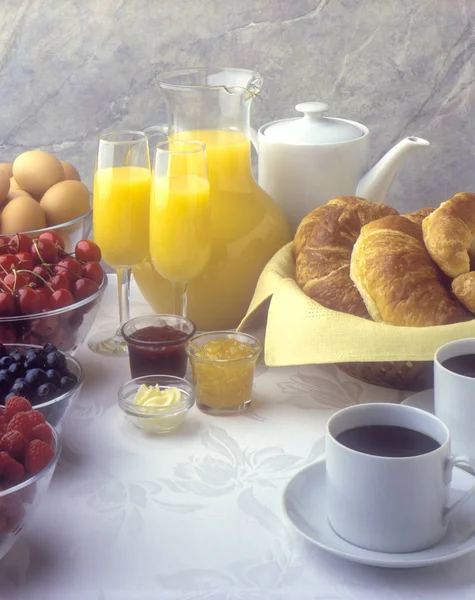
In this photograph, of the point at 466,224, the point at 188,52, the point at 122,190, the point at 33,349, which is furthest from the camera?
the point at 188,52

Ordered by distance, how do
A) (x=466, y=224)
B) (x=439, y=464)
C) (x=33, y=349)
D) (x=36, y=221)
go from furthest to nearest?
1. (x=36, y=221)
2. (x=466, y=224)
3. (x=33, y=349)
4. (x=439, y=464)

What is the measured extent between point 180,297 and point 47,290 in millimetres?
222

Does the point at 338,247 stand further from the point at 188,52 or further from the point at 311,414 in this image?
the point at 188,52

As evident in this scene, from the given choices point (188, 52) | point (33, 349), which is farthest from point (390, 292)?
point (188, 52)

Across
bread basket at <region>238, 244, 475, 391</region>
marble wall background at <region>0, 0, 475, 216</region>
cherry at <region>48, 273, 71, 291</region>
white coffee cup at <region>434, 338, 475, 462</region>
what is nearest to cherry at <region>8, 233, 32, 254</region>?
cherry at <region>48, 273, 71, 291</region>

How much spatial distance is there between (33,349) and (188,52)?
1734 mm

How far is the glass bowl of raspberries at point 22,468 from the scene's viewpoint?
24.7 inches

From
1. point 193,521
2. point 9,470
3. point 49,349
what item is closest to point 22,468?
point 9,470

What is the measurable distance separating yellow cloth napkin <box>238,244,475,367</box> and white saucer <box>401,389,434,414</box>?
4cm

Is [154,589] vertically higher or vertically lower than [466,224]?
Answer: lower

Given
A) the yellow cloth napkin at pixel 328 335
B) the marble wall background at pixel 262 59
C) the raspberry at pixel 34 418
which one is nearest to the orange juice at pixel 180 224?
the yellow cloth napkin at pixel 328 335

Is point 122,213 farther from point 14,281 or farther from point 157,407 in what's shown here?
point 157,407

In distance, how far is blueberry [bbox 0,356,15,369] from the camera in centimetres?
86

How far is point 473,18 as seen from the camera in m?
2.45
